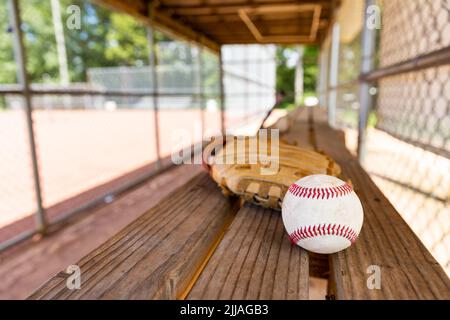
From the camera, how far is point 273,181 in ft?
3.69

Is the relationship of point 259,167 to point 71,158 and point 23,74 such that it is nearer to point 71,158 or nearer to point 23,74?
point 23,74

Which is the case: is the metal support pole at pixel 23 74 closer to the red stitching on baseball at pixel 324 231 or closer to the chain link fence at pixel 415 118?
the chain link fence at pixel 415 118

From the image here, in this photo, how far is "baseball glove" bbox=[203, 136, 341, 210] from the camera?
1109 millimetres

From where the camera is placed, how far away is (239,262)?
2.55 ft

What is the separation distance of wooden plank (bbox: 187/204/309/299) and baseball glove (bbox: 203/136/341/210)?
5.1 inches

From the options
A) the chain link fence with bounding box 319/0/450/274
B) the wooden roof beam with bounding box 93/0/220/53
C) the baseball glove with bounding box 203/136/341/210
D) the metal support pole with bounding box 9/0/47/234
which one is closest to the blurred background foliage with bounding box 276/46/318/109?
the wooden roof beam with bounding box 93/0/220/53

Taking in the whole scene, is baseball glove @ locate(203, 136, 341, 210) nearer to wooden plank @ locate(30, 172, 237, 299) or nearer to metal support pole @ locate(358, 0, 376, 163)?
wooden plank @ locate(30, 172, 237, 299)

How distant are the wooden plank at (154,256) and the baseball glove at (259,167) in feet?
0.34

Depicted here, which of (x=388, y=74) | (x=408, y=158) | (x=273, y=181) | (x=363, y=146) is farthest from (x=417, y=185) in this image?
(x=273, y=181)

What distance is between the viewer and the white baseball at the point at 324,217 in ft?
2.64

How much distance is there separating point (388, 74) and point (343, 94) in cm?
491

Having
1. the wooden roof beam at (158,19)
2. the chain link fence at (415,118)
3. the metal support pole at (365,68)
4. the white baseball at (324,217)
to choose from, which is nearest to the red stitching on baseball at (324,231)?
the white baseball at (324,217)

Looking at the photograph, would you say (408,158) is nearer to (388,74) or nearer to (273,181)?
(388,74)
